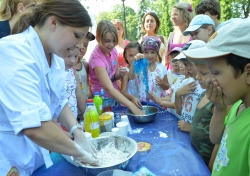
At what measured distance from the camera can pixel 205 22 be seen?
2676mm

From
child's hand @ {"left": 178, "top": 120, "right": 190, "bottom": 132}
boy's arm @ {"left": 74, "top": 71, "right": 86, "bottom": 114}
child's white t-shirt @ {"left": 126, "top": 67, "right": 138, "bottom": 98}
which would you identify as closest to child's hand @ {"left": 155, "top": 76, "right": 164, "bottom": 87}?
child's white t-shirt @ {"left": 126, "top": 67, "right": 138, "bottom": 98}

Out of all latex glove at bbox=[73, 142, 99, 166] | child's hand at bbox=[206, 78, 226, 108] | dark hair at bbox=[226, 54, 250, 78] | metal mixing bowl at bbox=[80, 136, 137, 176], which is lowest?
metal mixing bowl at bbox=[80, 136, 137, 176]

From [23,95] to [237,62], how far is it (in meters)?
0.99

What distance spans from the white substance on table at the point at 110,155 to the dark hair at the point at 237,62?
84cm

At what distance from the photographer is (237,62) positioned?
903mm

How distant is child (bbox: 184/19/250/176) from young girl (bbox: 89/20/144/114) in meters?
1.40

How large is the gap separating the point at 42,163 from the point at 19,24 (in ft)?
3.14

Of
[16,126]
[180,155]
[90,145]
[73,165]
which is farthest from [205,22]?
[16,126]

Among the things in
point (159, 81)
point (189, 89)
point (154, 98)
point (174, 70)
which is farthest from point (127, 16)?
point (189, 89)

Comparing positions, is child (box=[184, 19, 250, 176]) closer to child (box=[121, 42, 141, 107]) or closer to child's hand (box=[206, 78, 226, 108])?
child's hand (box=[206, 78, 226, 108])

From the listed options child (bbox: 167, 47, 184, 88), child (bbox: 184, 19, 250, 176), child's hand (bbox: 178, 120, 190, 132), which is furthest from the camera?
child (bbox: 167, 47, 184, 88)

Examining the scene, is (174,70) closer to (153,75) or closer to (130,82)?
(153,75)

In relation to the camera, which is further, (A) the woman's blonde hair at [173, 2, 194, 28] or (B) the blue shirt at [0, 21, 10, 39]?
(A) the woman's blonde hair at [173, 2, 194, 28]

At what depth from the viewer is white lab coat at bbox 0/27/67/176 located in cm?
89
